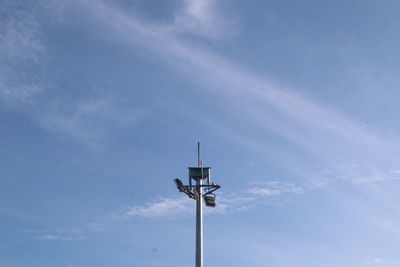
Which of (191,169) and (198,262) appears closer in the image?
(198,262)

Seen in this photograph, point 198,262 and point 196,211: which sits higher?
point 196,211

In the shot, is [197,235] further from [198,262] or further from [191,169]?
[191,169]

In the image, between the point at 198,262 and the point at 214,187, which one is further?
the point at 214,187

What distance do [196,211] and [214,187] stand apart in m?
2.57

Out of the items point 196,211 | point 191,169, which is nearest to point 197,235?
point 196,211

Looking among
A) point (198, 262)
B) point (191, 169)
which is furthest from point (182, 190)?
point (198, 262)

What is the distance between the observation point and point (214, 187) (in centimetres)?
4906

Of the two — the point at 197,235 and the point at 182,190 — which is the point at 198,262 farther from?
the point at 182,190

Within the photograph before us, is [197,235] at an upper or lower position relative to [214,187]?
lower

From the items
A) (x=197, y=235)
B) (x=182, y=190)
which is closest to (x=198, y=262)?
(x=197, y=235)

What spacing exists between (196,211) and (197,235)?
7.14 ft

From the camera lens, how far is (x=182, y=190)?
48.2 meters

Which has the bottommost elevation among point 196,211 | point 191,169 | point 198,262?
point 198,262

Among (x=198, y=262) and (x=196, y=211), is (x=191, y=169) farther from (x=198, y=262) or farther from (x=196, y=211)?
(x=198, y=262)
